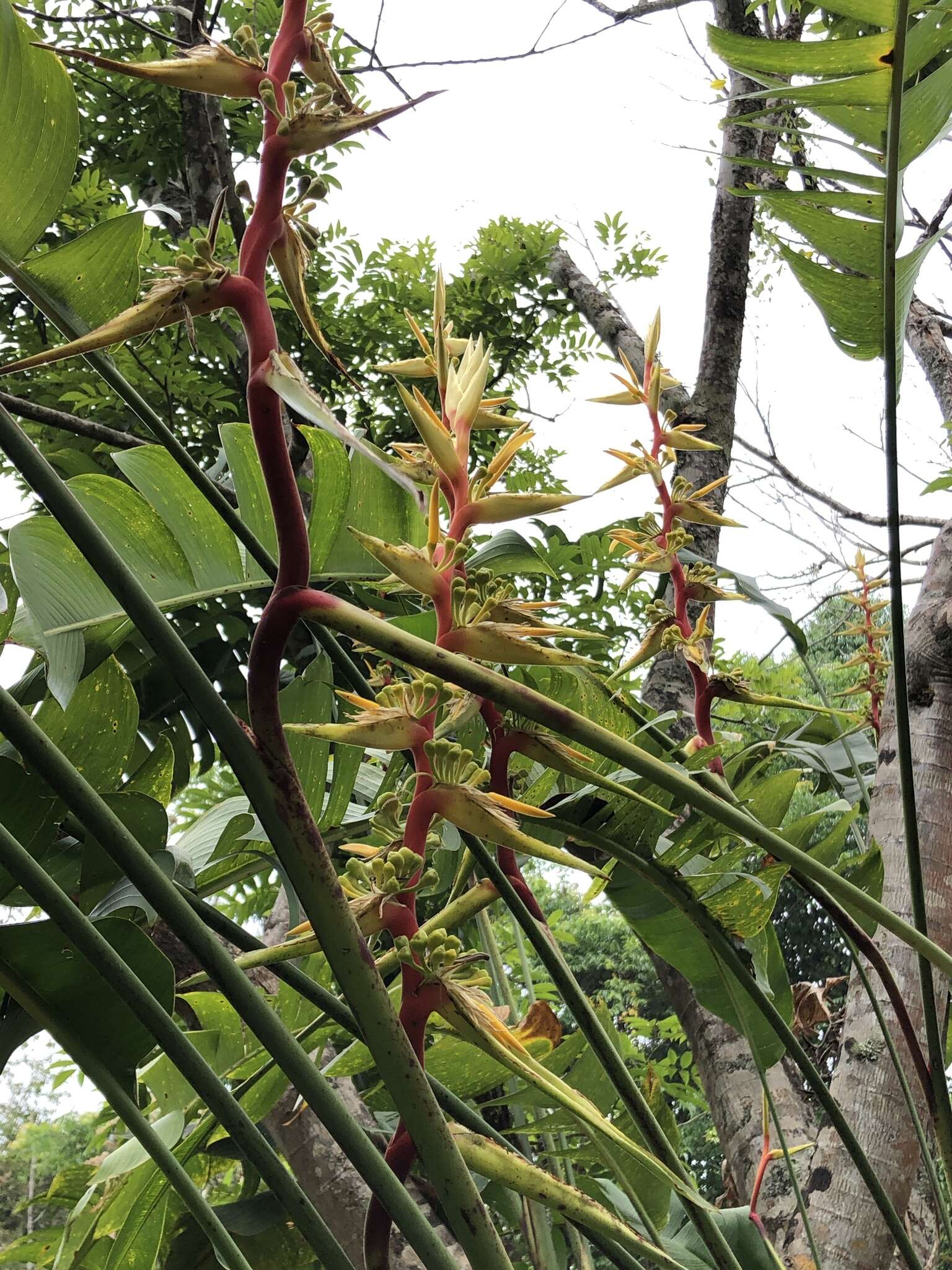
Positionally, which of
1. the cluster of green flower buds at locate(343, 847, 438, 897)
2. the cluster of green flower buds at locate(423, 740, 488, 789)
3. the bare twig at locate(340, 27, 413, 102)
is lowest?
the cluster of green flower buds at locate(343, 847, 438, 897)

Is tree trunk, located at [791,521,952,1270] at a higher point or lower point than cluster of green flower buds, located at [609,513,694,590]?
lower

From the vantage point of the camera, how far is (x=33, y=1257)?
574 millimetres

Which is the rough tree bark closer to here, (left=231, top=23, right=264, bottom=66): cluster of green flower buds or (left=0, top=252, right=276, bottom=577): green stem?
(left=0, top=252, right=276, bottom=577): green stem

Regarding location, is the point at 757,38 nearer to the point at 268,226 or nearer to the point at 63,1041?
the point at 268,226

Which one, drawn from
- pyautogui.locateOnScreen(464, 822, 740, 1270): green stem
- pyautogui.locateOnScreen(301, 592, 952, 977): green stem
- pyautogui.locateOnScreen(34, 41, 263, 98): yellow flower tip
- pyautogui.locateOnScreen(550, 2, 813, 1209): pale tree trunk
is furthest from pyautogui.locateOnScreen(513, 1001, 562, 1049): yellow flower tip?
pyautogui.locateOnScreen(550, 2, 813, 1209): pale tree trunk

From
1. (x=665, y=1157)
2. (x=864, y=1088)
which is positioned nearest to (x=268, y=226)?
(x=665, y=1157)

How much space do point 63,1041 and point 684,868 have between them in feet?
0.97

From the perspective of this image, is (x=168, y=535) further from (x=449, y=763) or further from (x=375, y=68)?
(x=375, y=68)

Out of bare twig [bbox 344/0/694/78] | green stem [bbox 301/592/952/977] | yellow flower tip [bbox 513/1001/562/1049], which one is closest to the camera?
green stem [bbox 301/592/952/977]

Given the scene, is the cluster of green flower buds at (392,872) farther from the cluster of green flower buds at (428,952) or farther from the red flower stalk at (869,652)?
the red flower stalk at (869,652)

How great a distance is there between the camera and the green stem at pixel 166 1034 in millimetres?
177

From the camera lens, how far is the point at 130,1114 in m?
0.21

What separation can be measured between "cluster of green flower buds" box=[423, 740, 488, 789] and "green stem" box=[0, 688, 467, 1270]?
64 mm

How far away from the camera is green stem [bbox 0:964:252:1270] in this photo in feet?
0.66
